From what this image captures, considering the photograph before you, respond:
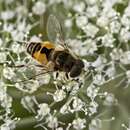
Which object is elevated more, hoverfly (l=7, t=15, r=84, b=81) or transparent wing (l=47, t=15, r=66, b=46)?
transparent wing (l=47, t=15, r=66, b=46)

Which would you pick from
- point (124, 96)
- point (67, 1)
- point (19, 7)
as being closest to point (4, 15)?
point (19, 7)

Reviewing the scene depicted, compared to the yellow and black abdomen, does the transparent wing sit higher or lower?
higher

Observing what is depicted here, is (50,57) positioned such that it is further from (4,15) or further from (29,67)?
(4,15)

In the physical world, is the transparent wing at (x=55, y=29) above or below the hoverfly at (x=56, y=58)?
above

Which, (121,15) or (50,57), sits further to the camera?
(121,15)

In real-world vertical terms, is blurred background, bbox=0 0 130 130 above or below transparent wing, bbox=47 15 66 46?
below

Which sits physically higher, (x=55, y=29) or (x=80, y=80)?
(x=55, y=29)

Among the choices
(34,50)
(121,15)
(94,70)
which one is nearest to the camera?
(34,50)

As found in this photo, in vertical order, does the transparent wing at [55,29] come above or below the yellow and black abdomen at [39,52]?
above
